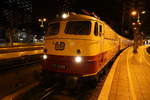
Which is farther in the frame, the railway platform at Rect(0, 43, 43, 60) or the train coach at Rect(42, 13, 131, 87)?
the railway platform at Rect(0, 43, 43, 60)

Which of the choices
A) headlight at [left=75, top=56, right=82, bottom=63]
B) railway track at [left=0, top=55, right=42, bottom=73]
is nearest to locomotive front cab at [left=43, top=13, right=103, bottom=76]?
headlight at [left=75, top=56, right=82, bottom=63]

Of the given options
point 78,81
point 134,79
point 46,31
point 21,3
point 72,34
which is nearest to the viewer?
point 78,81

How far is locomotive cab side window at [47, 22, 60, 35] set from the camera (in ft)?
19.6

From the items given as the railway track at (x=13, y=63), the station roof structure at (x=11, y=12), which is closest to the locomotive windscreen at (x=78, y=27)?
the railway track at (x=13, y=63)

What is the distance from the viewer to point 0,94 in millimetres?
5352

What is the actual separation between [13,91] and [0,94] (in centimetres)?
45

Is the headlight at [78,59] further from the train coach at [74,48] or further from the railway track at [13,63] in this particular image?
the railway track at [13,63]

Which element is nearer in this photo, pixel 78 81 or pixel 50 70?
pixel 78 81

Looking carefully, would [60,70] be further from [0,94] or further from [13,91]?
[0,94]

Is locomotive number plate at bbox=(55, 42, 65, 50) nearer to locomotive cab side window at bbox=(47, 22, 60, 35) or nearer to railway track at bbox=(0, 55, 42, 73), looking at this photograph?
locomotive cab side window at bbox=(47, 22, 60, 35)

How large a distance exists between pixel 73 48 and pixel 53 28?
1.43m

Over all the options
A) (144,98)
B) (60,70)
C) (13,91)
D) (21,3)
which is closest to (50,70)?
(60,70)

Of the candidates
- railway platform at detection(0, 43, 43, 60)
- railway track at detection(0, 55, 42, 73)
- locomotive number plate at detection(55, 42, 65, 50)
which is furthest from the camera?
railway platform at detection(0, 43, 43, 60)

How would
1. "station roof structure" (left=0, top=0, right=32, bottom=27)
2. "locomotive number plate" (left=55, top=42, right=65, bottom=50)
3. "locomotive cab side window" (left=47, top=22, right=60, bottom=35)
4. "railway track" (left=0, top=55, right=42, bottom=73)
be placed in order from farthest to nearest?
"station roof structure" (left=0, top=0, right=32, bottom=27) → "railway track" (left=0, top=55, right=42, bottom=73) → "locomotive cab side window" (left=47, top=22, right=60, bottom=35) → "locomotive number plate" (left=55, top=42, right=65, bottom=50)
